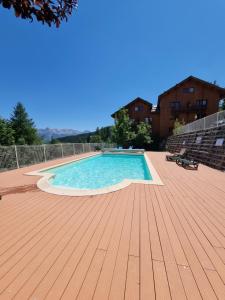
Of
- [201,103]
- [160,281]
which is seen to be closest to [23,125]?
[201,103]

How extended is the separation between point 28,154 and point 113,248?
8.46 meters

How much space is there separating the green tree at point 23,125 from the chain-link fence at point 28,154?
1012 inches

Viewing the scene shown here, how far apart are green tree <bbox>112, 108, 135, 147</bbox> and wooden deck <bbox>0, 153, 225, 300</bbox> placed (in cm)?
1894

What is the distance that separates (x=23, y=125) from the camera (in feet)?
116

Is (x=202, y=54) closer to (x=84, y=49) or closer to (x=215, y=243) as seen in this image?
(x=84, y=49)

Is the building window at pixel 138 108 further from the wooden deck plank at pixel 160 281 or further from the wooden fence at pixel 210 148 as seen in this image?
the wooden deck plank at pixel 160 281

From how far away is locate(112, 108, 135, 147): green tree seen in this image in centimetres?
2212

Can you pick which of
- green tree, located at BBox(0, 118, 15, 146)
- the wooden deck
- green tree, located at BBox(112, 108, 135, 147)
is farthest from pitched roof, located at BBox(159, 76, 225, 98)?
green tree, located at BBox(0, 118, 15, 146)

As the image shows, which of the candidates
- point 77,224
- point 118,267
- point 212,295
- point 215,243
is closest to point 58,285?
point 118,267

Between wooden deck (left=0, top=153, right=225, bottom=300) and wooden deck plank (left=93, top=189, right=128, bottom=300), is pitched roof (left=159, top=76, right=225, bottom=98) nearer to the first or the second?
wooden deck (left=0, top=153, right=225, bottom=300)

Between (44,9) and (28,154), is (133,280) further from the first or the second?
(28,154)

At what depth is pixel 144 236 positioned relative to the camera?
7.19 feet

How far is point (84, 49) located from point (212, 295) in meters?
13.6

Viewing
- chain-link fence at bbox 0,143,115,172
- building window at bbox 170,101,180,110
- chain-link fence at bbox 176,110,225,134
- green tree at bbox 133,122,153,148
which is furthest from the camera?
building window at bbox 170,101,180,110
